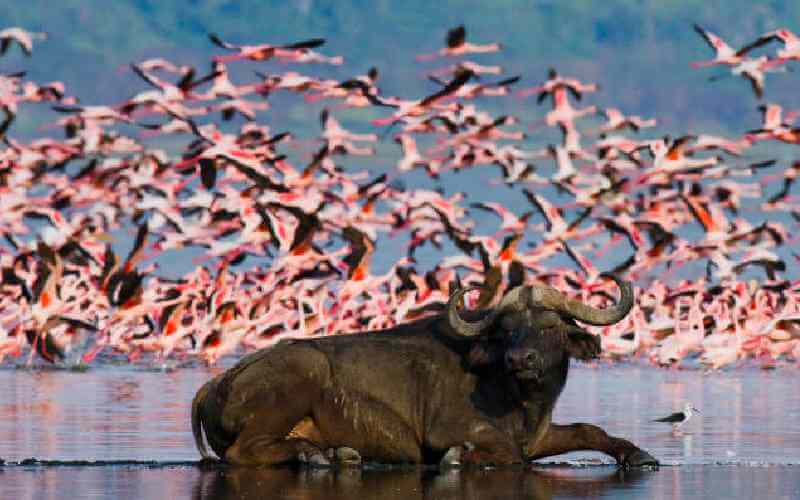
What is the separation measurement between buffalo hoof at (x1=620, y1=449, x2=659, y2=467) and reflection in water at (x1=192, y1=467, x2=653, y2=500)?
17 centimetres

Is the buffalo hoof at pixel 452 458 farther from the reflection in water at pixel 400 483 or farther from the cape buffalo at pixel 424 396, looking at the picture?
the reflection in water at pixel 400 483

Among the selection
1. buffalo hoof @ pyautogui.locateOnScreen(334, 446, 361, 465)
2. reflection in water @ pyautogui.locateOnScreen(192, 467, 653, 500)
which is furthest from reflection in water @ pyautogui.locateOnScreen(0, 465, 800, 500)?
buffalo hoof @ pyautogui.locateOnScreen(334, 446, 361, 465)

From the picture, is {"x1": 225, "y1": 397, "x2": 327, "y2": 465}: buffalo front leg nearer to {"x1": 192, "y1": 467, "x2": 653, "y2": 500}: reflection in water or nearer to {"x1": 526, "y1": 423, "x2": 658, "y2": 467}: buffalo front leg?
{"x1": 192, "y1": 467, "x2": 653, "y2": 500}: reflection in water

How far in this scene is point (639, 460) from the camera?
15922 millimetres

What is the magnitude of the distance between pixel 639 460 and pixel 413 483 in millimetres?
2172

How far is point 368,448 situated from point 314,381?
0.62m

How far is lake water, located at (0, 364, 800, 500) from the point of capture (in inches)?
544

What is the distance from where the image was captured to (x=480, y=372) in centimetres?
1609

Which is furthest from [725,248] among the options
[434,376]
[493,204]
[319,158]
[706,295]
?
[434,376]

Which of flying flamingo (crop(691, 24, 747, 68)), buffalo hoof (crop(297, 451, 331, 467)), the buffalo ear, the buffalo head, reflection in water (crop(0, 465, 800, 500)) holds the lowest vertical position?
reflection in water (crop(0, 465, 800, 500))

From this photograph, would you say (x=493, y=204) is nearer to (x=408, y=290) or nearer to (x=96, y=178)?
(x=408, y=290)

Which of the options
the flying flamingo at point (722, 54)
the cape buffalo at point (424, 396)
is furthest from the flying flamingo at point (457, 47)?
the cape buffalo at point (424, 396)

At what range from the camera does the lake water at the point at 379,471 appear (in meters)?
13.8

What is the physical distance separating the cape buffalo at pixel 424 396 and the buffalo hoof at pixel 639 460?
1 cm
